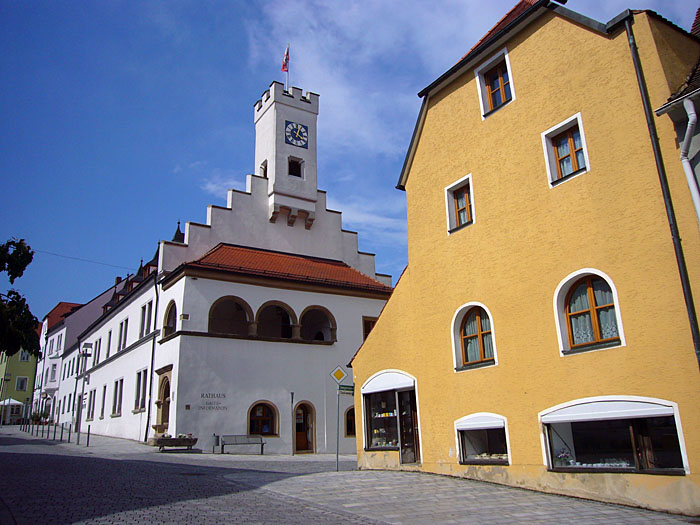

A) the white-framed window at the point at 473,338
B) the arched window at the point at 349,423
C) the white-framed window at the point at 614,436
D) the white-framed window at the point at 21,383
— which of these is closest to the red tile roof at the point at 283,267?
the arched window at the point at 349,423

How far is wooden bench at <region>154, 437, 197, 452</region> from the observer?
2345 centimetres

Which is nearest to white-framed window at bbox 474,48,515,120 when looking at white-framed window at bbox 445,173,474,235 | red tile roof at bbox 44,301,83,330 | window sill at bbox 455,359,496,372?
white-framed window at bbox 445,173,474,235

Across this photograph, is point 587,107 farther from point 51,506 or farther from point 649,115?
point 51,506

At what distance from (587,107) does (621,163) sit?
1554mm

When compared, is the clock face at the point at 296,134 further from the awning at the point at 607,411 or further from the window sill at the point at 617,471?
the window sill at the point at 617,471

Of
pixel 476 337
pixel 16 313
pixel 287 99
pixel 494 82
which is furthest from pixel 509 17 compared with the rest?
pixel 287 99

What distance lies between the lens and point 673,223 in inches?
382

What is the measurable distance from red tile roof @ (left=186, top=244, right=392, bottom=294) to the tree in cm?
862

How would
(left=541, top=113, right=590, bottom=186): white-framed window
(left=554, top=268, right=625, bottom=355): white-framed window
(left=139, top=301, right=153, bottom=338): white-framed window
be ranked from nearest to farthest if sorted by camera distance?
(left=554, top=268, right=625, bottom=355): white-framed window → (left=541, top=113, right=590, bottom=186): white-framed window → (left=139, top=301, right=153, bottom=338): white-framed window

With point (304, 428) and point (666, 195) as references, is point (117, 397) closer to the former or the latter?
point (304, 428)

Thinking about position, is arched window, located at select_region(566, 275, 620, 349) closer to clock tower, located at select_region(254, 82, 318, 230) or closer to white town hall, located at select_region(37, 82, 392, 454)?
white town hall, located at select_region(37, 82, 392, 454)

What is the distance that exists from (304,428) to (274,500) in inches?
768

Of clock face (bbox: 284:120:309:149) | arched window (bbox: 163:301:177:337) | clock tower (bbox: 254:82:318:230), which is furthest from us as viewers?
clock face (bbox: 284:120:309:149)

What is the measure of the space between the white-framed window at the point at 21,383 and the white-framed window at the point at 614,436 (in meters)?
81.1
